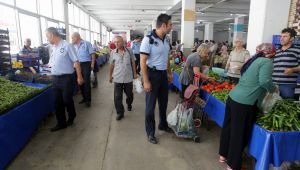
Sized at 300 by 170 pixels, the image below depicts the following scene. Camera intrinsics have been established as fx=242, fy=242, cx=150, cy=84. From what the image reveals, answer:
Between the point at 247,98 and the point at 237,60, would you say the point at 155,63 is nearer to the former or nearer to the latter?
the point at 247,98

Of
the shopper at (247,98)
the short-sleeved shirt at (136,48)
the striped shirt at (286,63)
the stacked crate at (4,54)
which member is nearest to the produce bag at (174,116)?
the shopper at (247,98)

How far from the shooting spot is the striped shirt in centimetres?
337

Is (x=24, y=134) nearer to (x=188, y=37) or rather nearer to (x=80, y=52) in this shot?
(x=80, y=52)

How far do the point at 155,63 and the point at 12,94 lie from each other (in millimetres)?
2032

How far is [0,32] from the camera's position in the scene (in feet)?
15.6

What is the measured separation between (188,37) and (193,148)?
659cm

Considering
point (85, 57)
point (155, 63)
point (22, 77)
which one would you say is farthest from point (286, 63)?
point (22, 77)

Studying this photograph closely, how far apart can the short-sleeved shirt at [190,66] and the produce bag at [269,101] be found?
1401mm

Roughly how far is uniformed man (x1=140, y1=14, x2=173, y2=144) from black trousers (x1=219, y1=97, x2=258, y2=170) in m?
1.06

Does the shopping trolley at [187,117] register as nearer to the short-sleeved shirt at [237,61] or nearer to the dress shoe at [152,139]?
the dress shoe at [152,139]

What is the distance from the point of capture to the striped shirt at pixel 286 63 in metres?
3.37

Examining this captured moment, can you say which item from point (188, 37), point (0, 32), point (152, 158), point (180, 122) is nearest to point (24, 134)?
point (152, 158)

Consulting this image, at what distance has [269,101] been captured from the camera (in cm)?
248

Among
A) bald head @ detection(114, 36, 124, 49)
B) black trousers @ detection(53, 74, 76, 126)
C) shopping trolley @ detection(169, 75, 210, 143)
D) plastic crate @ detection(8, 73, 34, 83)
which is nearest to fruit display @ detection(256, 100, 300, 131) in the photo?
shopping trolley @ detection(169, 75, 210, 143)
